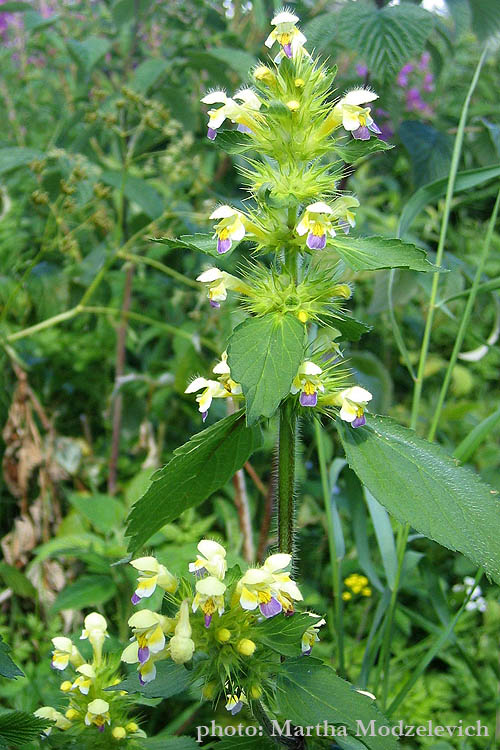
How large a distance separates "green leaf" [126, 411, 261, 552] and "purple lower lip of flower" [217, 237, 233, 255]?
0.65ft

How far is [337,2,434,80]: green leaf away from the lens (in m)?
1.45

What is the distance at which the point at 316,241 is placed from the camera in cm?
81

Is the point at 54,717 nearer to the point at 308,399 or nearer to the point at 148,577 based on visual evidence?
the point at 148,577

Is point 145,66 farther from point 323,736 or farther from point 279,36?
point 323,736

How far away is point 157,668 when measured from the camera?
2.88 ft

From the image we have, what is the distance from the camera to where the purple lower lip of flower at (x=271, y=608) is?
0.78 metres

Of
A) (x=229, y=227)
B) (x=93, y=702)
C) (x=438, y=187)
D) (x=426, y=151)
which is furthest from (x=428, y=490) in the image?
(x=426, y=151)

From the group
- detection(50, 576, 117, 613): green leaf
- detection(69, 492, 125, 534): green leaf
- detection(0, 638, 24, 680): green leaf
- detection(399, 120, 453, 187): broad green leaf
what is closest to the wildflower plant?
detection(0, 638, 24, 680): green leaf

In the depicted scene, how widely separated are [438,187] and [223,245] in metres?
0.66

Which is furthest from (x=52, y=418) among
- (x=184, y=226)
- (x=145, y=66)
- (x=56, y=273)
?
(x=145, y=66)

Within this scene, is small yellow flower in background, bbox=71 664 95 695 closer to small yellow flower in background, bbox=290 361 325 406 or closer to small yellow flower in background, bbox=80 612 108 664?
small yellow flower in background, bbox=80 612 108 664

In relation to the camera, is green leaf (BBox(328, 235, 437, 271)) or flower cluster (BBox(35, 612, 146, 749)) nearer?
green leaf (BBox(328, 235, 437, 271))

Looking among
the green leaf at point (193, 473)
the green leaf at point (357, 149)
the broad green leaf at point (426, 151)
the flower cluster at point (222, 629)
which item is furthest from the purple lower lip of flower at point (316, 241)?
the broad green leaf at point (426, 151)

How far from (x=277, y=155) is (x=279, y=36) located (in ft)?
0.47
